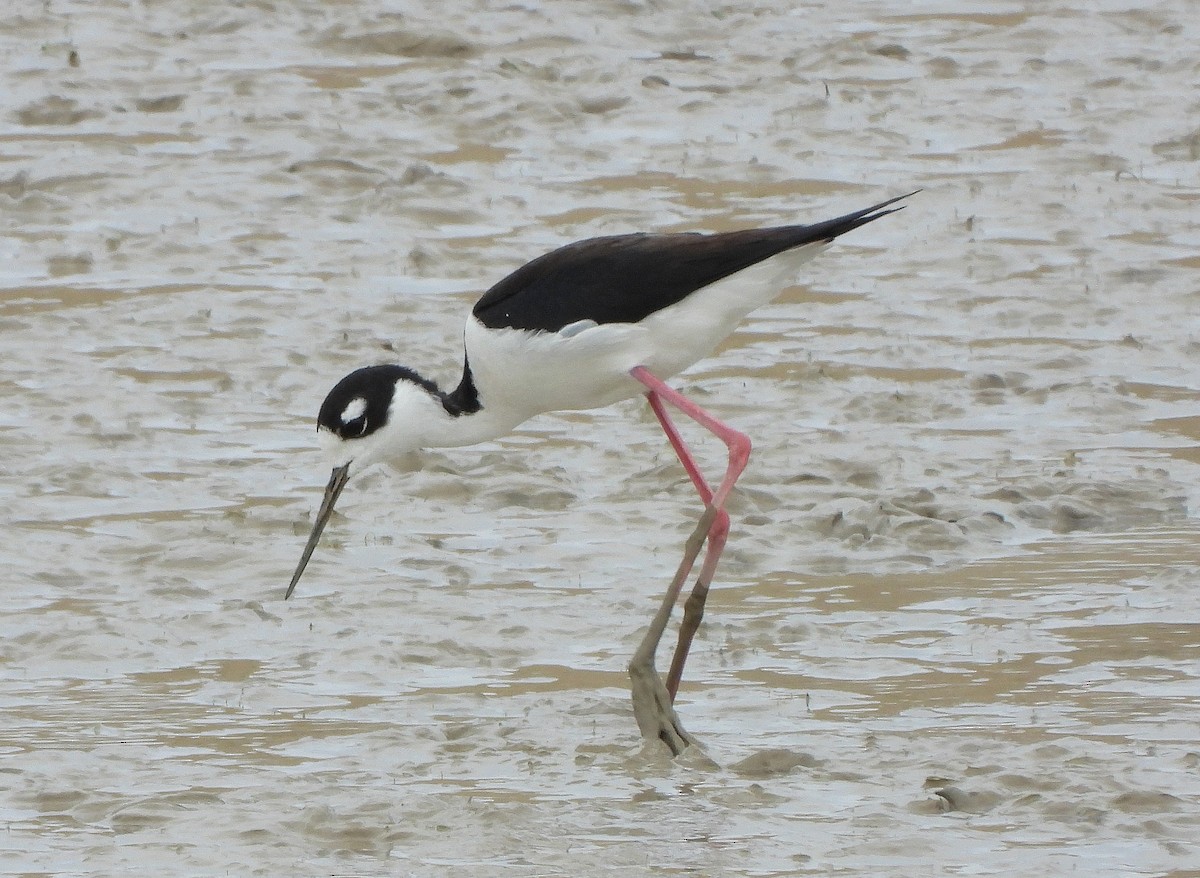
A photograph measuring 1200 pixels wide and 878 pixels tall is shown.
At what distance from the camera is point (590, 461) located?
8.34m

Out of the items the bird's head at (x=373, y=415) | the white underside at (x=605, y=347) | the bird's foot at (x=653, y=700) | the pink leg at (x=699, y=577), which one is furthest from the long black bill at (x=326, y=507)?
the bird's foot at (x=653, y=700)

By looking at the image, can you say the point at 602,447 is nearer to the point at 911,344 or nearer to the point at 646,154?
the point at 911,344

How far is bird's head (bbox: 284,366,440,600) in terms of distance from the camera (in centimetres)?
667

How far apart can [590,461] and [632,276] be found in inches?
76.7

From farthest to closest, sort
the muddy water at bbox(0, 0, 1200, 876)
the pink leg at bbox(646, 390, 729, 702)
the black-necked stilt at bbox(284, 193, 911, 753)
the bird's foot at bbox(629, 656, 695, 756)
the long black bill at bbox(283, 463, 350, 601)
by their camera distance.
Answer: the long black bill at bbox(283, 463, 350, 601), the black-necked stilt at bbox(284, 193, 911, 753), the pink leg at bbox(646, 390, 729, 702), the bird's foot at bbox(629, 656, 695, 756), the muddy water at bbox(0, 0, 1200, 876)

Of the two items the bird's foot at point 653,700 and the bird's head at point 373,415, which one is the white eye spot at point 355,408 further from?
the bird's foot at point 653,700

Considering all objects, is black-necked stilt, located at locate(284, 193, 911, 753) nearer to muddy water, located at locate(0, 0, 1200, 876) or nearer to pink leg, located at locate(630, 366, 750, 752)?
pink leg, located at locate(630, 366, 750, 752)

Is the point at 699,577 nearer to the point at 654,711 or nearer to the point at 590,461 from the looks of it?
the point at 654,711

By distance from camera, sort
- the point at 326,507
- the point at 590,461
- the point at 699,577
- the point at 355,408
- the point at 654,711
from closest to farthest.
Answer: the point at 654,711 → the point at 699,577 → the point at 355,408 → the point at 326,507 → the point at 590,461

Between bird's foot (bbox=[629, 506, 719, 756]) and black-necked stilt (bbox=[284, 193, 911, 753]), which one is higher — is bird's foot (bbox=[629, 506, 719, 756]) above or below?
below

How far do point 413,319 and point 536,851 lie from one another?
479 centimetres

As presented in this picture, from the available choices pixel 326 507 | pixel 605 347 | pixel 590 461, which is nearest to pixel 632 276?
pixel 605 347

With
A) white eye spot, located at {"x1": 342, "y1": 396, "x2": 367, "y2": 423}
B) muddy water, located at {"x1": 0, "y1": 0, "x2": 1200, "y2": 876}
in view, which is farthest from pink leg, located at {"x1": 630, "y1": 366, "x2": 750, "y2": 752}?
white eye spot, located at {"x1": 342, "y1": 396, "x2": 367, "y2": 423}

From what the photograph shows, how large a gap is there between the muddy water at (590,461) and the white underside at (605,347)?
29.6 inches
